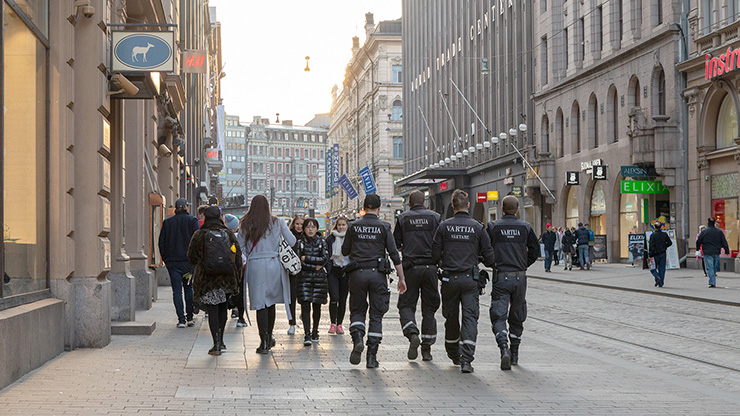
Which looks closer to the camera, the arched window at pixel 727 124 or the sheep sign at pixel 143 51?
the sheep sign at pixel 143 51

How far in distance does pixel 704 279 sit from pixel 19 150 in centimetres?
2168

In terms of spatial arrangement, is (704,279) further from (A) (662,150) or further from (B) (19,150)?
(B) (19,150)

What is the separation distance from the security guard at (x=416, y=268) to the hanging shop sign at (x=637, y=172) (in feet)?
84.5

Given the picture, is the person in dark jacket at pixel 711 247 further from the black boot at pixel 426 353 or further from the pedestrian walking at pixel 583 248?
the black boot at pixel 426 353

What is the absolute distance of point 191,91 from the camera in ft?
118

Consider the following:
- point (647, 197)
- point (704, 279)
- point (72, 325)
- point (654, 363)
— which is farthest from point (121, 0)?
point (647, 197)

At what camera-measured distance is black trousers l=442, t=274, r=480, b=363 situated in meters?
9.54

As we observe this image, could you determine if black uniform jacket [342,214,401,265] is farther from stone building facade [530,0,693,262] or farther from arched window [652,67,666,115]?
arched window [652,67,666,115]

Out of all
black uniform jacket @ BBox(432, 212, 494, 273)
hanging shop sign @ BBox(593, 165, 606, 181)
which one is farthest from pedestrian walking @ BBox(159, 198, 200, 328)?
hanging shop sign @ BBox(593, 165, 606, 181)

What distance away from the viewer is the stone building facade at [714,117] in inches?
1165

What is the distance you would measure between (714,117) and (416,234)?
24.0 metres

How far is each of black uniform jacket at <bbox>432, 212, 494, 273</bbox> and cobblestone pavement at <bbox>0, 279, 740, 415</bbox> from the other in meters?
1.05

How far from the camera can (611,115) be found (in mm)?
38750

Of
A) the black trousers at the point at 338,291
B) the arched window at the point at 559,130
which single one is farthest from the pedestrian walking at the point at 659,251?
the arched window at the point at 559,130
